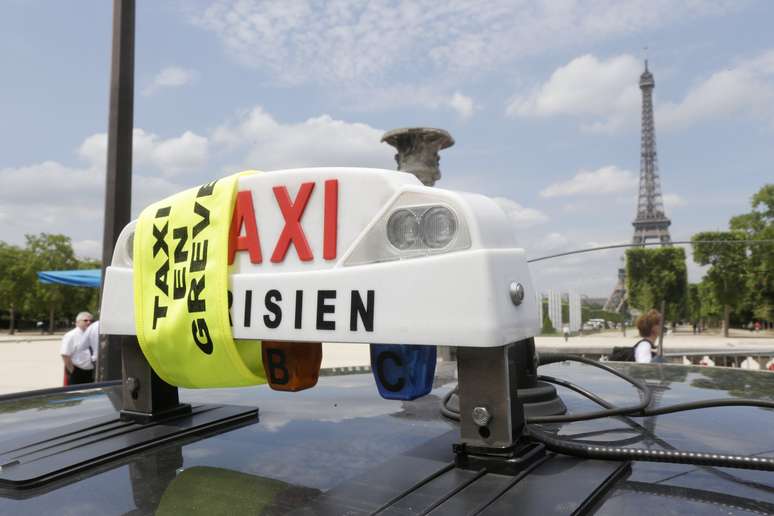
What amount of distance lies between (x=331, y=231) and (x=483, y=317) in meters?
0.41

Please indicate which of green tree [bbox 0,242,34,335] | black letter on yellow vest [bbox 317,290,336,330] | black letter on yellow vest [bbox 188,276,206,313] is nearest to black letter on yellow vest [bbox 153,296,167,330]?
black letter on yellow vest [bbox 188,276,206,313]

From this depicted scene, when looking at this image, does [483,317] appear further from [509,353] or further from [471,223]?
[509,353]

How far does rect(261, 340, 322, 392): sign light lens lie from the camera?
1561mm

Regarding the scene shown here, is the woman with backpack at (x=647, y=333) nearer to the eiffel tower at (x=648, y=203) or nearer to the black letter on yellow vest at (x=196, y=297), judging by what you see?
the black letter on yellow vest at (x=196, y=297)

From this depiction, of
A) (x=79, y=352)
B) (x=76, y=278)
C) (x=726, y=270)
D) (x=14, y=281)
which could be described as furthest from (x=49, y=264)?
(x=726, y=270)

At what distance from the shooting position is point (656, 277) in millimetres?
44156

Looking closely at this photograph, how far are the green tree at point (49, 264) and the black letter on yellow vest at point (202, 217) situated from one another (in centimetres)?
4869

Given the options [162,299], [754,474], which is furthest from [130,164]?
[754,474]

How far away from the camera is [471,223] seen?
48.4 inches

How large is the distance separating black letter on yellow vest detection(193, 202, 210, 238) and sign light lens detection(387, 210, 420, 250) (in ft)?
1.69

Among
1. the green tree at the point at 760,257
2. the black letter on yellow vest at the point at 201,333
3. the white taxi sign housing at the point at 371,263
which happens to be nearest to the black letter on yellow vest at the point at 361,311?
the white taxi sign housing at the point at 371,263

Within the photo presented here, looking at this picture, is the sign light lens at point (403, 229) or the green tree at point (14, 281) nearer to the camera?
the sign light lens at point (403, 229)

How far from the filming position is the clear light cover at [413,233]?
4.16 ft

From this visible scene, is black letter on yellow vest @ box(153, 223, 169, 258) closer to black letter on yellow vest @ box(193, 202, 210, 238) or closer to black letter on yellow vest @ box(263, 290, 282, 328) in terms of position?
black letter on yellow vest @ box(193, 202, 210, 238)
